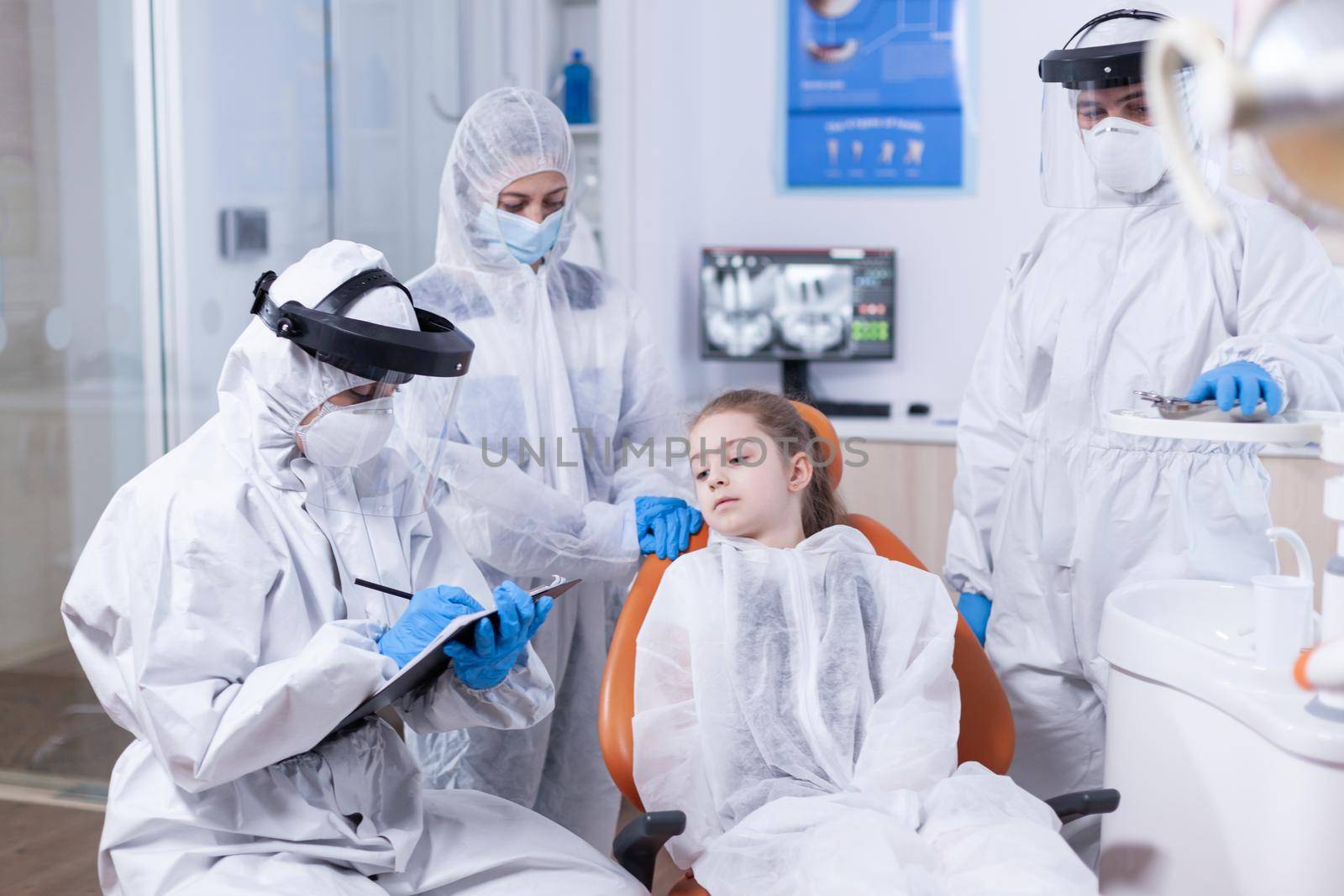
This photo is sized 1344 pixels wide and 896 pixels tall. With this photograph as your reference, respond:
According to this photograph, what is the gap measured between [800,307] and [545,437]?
66.9 inches

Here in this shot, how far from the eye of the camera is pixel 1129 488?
1721mm

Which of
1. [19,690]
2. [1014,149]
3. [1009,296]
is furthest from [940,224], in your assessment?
[19,690]

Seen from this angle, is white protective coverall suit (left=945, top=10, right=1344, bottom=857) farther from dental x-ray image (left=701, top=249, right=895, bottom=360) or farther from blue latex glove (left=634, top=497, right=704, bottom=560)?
dental x-ray image (left=701, top=249, right=895, bottom=360)

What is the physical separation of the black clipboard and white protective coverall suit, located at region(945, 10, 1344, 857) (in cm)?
82

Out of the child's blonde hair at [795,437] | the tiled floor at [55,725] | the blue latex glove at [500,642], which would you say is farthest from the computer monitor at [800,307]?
the blue latex glove at [500,642]

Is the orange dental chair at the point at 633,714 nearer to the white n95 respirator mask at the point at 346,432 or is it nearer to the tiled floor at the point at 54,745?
the white n95 respirator mask at the point at 346,432

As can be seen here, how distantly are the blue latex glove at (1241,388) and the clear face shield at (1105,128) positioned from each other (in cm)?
25

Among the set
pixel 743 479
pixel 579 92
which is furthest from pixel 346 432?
pixel 579 92

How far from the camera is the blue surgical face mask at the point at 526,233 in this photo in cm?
187

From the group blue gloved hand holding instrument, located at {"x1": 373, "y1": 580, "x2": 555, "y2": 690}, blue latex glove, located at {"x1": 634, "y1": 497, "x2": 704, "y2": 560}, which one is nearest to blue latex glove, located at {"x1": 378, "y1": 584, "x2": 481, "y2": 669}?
blue gloved hand holding instrument, located at {"x1": 373, "y1": 580, "x2": 555, "y2": 690}

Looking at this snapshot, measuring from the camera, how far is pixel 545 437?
192cm

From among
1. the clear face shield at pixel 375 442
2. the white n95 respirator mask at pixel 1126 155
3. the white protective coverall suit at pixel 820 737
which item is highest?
the white n95 respirator mask at pixel 1126 155

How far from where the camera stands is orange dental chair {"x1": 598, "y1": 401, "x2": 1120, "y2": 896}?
4.57ft

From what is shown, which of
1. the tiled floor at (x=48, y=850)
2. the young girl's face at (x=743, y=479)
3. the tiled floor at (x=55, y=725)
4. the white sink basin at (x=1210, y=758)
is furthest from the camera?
the tiled floor at (x=55, y=725)
